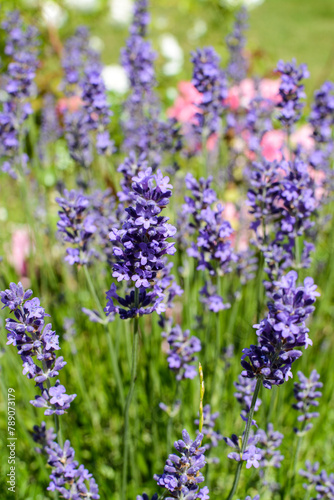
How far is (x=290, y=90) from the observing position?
2162mm

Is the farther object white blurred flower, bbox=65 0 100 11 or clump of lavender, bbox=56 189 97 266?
white blurred flower, bbox=65 0 100 11

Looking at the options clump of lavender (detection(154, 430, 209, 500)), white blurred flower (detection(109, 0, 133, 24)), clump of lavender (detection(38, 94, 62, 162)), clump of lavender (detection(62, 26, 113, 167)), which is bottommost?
clump of lavender (detection(154, 430, 209, 500))

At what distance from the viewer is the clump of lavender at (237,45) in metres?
3.71

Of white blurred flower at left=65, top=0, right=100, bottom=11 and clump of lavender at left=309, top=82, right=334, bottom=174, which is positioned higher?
white blurred flower at left=65, top=0, right=100, bottom=11

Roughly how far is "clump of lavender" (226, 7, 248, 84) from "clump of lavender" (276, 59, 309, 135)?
5.38 feet

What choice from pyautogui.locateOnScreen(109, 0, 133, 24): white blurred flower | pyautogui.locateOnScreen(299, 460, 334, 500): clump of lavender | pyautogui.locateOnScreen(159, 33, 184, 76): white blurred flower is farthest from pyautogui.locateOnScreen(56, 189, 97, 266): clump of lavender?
pyautogui.locateOnScreen(109, 0, 133, 24): white blurred flower

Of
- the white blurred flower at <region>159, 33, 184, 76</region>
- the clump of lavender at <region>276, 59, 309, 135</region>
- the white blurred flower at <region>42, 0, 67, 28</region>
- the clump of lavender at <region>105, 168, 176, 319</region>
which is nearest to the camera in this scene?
the clump of lavender at <region>105, 168, 176, 319</region>

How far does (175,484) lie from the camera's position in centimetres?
123

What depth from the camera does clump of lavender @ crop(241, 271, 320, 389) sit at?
1174mm

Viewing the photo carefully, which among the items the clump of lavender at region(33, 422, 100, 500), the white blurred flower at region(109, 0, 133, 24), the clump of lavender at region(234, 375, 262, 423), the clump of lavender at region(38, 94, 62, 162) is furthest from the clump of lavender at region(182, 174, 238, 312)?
the white blurred flower at region(109, 0, 133, 24)

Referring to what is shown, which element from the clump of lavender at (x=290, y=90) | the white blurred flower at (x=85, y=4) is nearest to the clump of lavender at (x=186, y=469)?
the clump of lavender at (x=290, y=90)

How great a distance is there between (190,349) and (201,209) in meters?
0.60

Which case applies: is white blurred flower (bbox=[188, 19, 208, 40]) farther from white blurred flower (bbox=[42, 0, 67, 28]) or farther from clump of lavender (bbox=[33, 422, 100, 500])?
clump of lavender (bbox=[33, 422, 100, 500])

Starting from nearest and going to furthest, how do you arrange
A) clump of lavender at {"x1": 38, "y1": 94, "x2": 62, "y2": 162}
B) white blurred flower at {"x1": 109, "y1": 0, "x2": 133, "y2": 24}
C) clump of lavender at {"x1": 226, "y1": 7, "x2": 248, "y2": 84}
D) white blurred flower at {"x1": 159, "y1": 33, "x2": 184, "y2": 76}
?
clump of lavender at {"x1": 226, "y1": 7, "x2": 248, "y2": 84} < clump of lavender at {"x1": 38, "y1": 94, "x2": 62, "y2": 162} < white blurred flower at {"x1": 159, "y1": 33, "x2": 184, "y2": 76} < white blurred flower at {"x1": 109, "y1": 0, "x2": 133, "y2": 24}
